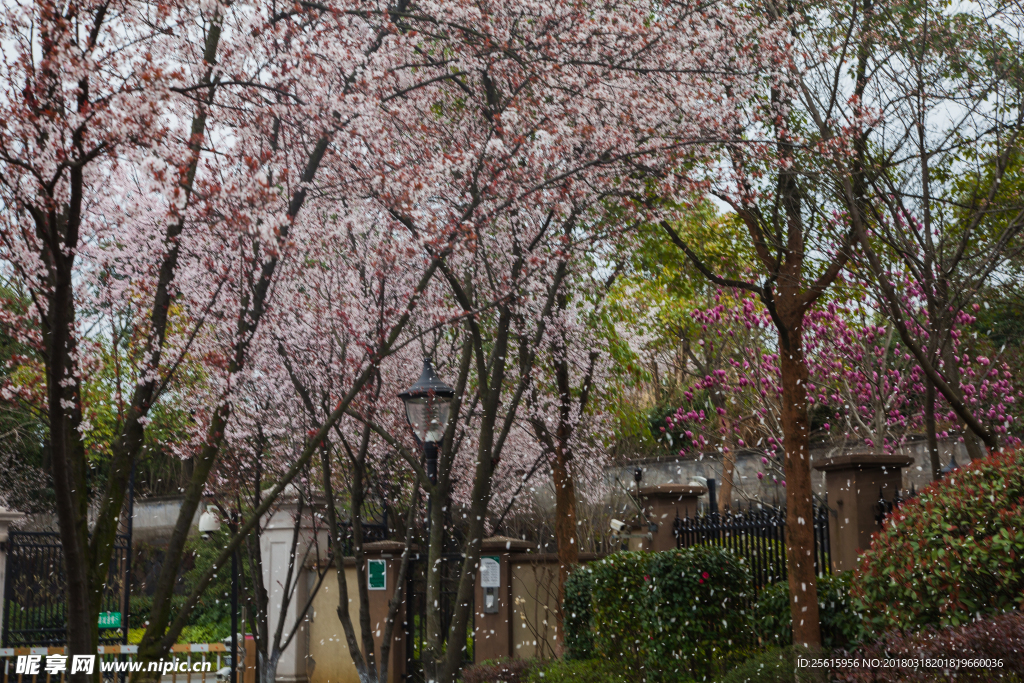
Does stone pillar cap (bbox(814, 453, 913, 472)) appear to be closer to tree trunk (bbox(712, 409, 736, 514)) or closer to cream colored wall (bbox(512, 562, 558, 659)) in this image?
cream colored wall (bbox(512, 562, 558, 659))

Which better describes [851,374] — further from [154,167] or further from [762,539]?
[154,167]

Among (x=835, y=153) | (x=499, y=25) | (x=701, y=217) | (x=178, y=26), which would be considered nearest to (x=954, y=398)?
(x=835, y=153)

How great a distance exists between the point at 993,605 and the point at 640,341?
11369 mm

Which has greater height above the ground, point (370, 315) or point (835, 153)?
point (835, 153)

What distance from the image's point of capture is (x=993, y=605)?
220 inches

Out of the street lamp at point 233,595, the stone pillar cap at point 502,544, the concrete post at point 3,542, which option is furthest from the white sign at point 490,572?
the concrete post at point 3,542

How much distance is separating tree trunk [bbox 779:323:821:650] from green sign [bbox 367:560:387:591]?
24.4 ft

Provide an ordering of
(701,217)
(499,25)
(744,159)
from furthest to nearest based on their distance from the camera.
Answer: (701,217)
(744,159)
(499,25)

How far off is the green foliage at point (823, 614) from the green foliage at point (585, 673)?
1.63 m

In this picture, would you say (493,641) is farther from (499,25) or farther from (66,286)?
(66,286)

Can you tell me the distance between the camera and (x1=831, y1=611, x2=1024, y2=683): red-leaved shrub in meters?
4.72

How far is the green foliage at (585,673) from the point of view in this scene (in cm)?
960

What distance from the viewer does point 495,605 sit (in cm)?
1286

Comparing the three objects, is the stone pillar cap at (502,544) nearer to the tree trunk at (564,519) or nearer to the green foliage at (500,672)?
the tree trunk at (564,519)
